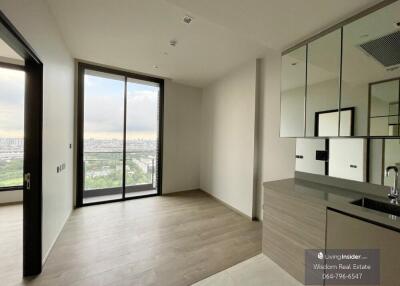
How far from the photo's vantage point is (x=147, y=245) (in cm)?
237

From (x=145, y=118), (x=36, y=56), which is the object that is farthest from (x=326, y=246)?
(x=145, y=118)

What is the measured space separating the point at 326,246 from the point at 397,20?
2040 millimetres

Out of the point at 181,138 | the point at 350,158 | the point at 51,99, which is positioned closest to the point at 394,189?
the point at 350,158

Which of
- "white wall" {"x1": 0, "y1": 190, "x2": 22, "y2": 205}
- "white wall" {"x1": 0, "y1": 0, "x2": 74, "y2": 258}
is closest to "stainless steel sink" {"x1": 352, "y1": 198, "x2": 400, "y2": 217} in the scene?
A: "white wall" {"x1": 0, "y1": 0, "x2": 74, "y2": 258}

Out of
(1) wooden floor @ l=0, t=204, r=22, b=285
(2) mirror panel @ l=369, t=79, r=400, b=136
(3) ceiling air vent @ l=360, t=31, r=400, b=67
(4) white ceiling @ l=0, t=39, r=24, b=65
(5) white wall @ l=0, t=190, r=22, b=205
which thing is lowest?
(1) wooden floor @ l=0, t=204, r=22, b=285

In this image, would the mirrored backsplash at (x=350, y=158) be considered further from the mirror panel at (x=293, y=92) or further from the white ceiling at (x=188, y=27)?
the white ceiling at (x=188, y=27)

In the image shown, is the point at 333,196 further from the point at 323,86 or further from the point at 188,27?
the point at 188,27

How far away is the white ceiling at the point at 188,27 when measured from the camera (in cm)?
172

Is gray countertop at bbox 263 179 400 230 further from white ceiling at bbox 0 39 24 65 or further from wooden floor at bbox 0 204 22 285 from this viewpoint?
white ceiling at bbox 0 39 24 65

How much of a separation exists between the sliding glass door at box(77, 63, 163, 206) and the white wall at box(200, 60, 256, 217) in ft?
4.04

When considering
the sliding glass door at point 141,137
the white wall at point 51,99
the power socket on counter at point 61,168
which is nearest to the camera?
the white wall at point 51,99

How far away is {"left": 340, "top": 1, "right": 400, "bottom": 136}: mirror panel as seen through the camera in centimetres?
162

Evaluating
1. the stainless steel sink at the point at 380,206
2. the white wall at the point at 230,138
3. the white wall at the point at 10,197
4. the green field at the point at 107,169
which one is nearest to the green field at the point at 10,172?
the white wall at the point at 10,197

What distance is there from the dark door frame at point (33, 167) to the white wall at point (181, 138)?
2.75 metres
